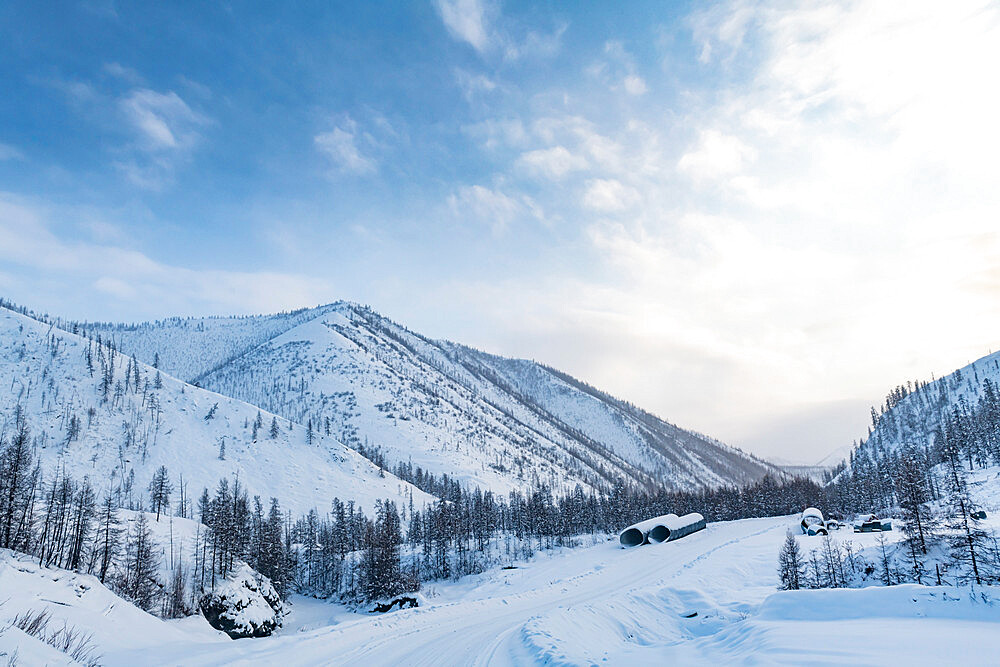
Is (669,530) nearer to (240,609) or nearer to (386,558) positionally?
(386,558)

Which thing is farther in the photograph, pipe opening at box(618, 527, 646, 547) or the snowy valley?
pipe opening at box(618, 527, 646, 547)

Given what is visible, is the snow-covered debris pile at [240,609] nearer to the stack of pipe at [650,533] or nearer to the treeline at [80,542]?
the treeline at [80,542]

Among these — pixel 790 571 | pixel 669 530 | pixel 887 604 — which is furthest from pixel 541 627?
pixel 669 530

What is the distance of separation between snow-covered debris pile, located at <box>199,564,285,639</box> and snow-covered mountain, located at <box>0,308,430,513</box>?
3291 inches

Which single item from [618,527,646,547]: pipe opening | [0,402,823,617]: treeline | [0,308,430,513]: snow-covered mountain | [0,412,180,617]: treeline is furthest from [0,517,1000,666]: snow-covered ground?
[0,308,430,513]: snow-covered mountain

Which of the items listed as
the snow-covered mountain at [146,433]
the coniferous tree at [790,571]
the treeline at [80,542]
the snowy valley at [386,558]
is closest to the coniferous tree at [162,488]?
the snowy valley at [386,558]

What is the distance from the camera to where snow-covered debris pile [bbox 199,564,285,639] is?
54.4 metres

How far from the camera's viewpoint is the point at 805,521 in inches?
3317

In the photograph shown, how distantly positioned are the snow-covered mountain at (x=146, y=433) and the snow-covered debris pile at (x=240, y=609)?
83.6m

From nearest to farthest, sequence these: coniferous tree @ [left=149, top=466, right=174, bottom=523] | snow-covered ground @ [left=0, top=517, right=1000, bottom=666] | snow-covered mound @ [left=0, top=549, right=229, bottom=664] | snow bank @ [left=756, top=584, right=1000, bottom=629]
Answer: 1. snow-covered ground @ [left=0, top=517, right=1000, bottom=666]
2. snow bank @ [left=756, top=584, right=1000, bottom=629]
3. snow-covered mound @ [left=0, top=549, right=229, bottom=664]
4. coniferous tree @ [left=149, top=466, right=174, bottom=523]

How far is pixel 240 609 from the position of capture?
5675 cm

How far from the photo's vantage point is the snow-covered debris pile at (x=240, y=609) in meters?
54.4

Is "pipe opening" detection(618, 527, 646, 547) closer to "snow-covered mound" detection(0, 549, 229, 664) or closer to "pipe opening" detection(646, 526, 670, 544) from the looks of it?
"pipe opening" detection(646, 526, 670, 544)

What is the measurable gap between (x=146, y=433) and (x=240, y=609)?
409 feet
